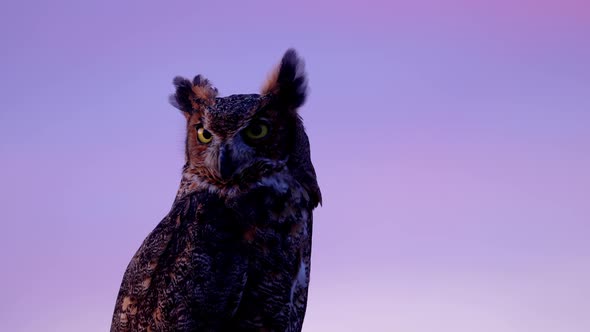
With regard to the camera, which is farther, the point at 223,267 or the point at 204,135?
the point at 204,135

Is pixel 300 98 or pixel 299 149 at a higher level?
pixel 300 98

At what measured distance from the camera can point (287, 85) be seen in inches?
236

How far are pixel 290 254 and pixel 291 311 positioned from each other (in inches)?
13.7

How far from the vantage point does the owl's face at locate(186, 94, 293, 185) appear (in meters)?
5.48

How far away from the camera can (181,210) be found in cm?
550

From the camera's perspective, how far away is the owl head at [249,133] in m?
5.50

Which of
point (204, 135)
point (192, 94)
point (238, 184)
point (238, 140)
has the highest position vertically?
point (192, 94)

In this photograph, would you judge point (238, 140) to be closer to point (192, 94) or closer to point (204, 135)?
point (204, 135)

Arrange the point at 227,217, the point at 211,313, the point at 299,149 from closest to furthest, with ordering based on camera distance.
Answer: the point at 211,313
the point at 227,217
the point at 299,149

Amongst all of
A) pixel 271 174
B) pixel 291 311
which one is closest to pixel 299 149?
pixel 271 174

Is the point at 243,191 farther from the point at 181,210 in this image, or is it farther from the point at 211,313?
the point at 211,313

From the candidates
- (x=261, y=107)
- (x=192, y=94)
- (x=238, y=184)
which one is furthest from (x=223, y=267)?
(x=192, y=94)

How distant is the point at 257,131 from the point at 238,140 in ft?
0.57

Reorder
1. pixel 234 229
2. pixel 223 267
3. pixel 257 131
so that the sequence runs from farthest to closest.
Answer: pixel 257 131, pixel 234 229, pixel 223 267
